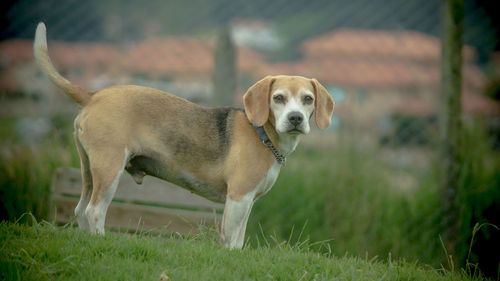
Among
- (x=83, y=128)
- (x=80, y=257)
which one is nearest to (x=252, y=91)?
(x=83, y=128)

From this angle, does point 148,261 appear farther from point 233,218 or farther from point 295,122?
point 295,122

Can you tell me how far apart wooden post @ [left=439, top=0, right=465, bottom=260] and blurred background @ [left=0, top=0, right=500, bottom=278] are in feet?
0.28

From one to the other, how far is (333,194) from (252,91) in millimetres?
2596

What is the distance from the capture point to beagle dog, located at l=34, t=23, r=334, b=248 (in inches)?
135

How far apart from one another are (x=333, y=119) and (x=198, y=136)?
3.76 metres

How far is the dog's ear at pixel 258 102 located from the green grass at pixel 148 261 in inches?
36.4

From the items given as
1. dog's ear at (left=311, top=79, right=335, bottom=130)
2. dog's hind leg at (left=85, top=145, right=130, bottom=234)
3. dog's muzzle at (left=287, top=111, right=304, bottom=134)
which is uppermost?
dog's ear at (left=311, top=79, right=335, bottom=130)

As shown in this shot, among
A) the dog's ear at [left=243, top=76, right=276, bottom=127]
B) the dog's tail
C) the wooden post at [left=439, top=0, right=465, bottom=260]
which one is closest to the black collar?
the dog's ear at [left=243, top=76, right=276, bottom=127]

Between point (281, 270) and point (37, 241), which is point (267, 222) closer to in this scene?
point (281, 270)

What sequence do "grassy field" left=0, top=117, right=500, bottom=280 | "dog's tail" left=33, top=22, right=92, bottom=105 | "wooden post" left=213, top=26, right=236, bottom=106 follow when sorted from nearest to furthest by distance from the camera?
"dog's tail" left=33, top=22, right=92, bottom=105 → "grassy field" left=0, top=117, right=500, bottom=280 → "wooden post" left=213, top=26, right=236, bottom=106

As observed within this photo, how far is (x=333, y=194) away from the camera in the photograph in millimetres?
5863

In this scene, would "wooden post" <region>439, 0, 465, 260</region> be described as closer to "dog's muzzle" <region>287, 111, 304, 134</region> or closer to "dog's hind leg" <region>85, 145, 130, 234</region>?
"dog's muzzle" <region>287, 111, 304, 134</region>

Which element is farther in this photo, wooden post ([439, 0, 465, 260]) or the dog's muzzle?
wooden post ([439, 0, 465, 260])

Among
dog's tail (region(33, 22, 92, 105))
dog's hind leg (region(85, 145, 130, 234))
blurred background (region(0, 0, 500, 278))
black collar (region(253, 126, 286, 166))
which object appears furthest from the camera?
blurred background (region(0, 0, 500, 278))
